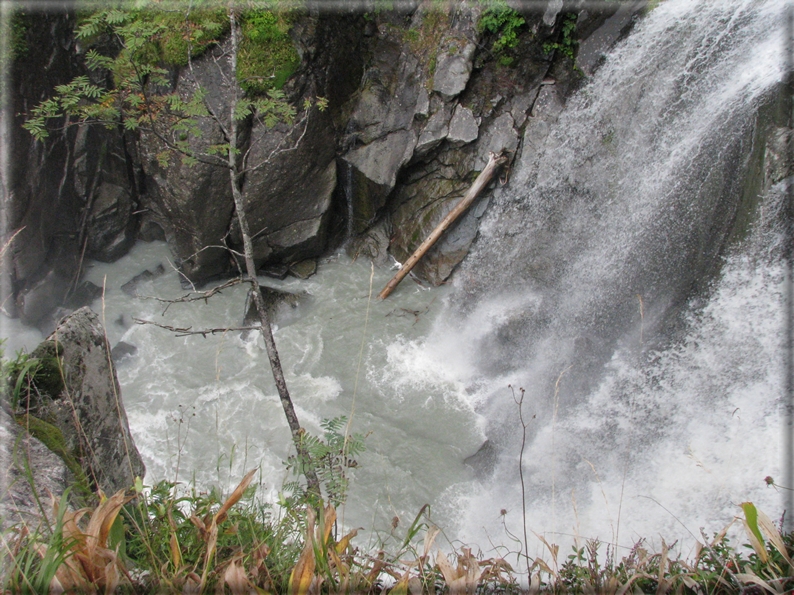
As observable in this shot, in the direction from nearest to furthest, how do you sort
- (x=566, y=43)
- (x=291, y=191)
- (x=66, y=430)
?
(x=66, y=430) → (x=566, y=43) → (x=291, y=191)

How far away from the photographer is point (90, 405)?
3512mm

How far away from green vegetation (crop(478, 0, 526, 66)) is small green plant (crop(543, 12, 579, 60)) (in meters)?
0.51

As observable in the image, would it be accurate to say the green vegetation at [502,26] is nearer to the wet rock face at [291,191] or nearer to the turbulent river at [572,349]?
the turbulent river at [572,349]

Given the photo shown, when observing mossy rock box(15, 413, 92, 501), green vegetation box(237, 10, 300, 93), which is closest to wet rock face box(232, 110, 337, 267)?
green vegetation box(237, 10, 300, 93)

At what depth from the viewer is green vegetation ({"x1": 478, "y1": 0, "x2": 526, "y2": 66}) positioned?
7605 mm

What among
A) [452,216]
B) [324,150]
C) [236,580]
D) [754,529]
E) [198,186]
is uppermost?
[324,150]

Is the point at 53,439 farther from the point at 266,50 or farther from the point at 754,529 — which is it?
the point at 266,50

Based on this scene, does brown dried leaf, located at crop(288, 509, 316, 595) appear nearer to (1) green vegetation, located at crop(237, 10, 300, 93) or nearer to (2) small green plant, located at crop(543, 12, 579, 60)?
(1) green vegetation, located at crop(237, 10, 300, 93)

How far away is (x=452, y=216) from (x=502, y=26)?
2.91m

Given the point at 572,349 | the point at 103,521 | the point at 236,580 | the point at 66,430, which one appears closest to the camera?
the point at 236,580

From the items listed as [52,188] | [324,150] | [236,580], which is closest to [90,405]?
[236,580]

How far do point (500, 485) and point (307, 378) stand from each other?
3073 millimetres

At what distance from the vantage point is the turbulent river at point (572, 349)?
5180 millimetres

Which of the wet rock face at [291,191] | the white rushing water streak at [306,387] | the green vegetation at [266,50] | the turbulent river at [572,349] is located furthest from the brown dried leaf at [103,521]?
the green vegetation at [266,50]
